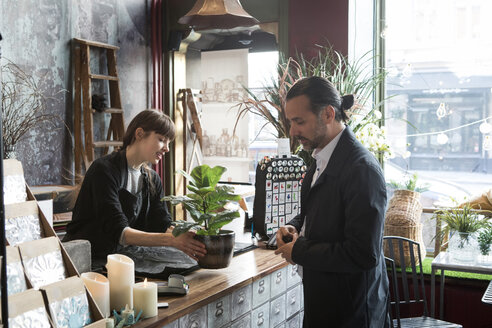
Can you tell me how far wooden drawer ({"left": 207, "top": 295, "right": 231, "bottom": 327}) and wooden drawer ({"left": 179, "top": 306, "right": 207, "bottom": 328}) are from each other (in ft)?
0.11

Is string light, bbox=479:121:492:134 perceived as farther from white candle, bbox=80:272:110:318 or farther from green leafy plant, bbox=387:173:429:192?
white candle, bbox=80:272:110:318

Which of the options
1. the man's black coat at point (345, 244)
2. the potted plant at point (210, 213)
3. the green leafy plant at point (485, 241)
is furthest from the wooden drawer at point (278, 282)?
the green leafy plant at point (485, 241)

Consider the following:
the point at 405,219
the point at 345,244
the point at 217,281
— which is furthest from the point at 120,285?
the point at 405,219

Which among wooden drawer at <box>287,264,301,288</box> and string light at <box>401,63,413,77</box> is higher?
string light at <box>401,63,413,77</box>

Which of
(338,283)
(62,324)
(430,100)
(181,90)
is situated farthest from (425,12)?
(62,324)

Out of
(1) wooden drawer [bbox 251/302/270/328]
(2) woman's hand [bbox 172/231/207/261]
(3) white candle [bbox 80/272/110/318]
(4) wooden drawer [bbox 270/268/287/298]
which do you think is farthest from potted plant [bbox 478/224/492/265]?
(3) white candle [bbox 80/272/110/318]

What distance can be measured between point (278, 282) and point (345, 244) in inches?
36.5

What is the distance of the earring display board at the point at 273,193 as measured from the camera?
3291 mm

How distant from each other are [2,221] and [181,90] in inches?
192

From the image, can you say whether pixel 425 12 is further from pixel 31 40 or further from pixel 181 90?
pixel 31 40

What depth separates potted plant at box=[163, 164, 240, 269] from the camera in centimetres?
244

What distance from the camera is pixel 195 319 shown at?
2.12 metres

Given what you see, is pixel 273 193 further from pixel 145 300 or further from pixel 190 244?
pixel 145 300

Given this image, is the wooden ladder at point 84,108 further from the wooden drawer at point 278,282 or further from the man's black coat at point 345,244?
the man's black coat at point 345,244
